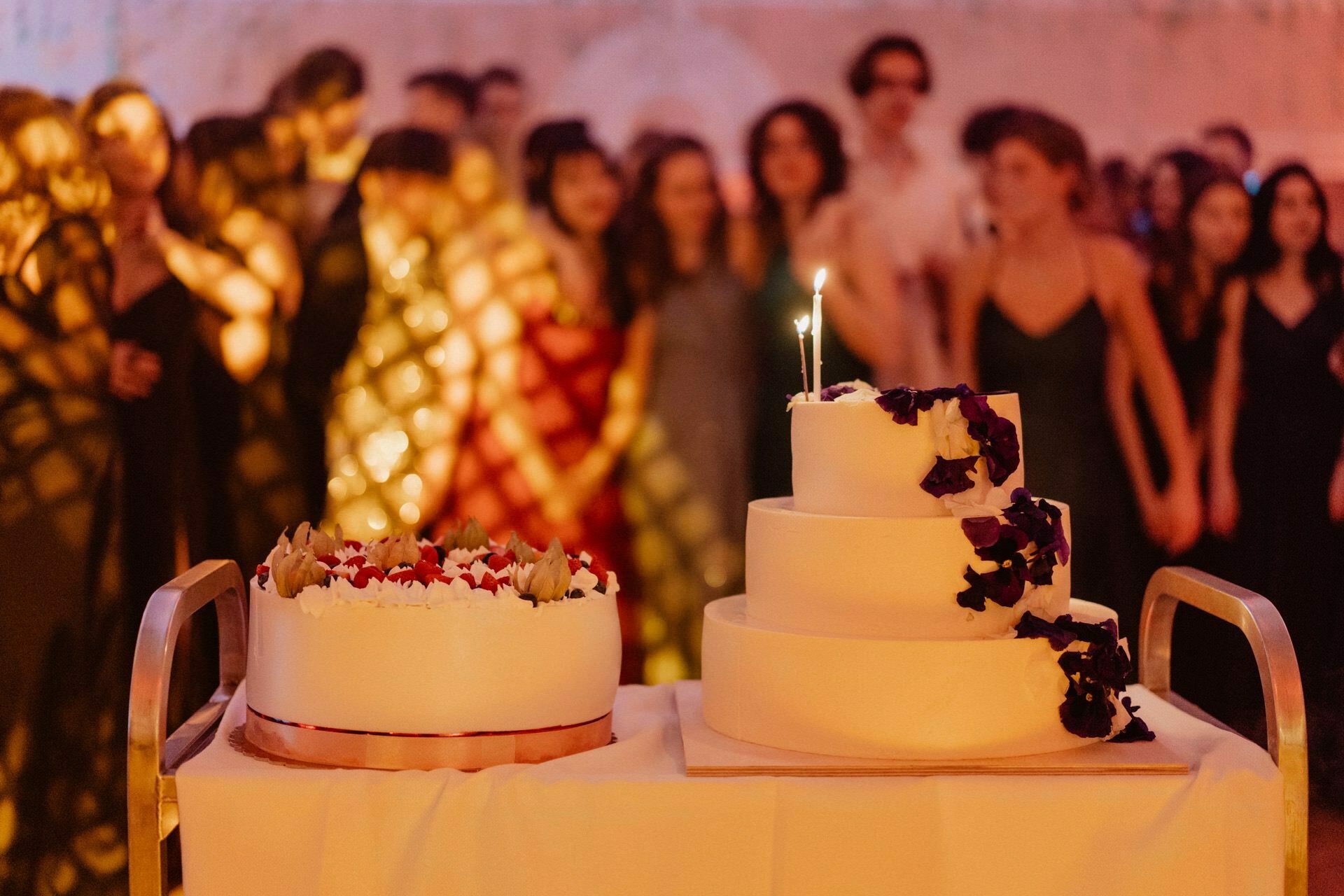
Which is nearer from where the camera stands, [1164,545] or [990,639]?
[990,639]

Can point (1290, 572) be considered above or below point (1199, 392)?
below

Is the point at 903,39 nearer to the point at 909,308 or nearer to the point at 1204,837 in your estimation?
the point at 909,308

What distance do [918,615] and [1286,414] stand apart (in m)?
2.44

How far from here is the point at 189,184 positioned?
3670mm

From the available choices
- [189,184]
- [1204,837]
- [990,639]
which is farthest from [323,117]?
[1204,837]

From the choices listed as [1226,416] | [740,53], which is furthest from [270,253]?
[1226,416]

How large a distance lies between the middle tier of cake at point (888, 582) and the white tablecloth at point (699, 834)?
235mm

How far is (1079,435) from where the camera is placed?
378 centimetres

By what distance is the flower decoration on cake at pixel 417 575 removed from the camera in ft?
5.92

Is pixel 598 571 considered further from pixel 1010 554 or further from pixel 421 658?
pixel 1010 554

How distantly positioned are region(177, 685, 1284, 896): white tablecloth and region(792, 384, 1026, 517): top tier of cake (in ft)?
1.35

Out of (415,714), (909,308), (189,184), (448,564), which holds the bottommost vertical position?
(415,714)

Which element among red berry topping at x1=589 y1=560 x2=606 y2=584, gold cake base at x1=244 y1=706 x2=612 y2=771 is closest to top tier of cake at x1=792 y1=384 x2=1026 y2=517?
red berry topping at x1=589 y1=560 x2=606 y2=584

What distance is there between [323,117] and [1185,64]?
2.51m
